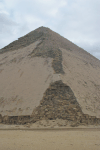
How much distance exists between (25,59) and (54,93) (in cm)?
376

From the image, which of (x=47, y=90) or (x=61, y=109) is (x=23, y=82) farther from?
(x=61, y=109)

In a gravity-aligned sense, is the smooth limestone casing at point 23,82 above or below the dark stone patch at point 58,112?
above

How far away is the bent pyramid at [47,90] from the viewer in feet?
19.0

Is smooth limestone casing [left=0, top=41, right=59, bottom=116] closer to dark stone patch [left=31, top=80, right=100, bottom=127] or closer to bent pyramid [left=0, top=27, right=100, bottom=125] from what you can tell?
bent pyramid [left=0, top=27, right=100, bottom=125]

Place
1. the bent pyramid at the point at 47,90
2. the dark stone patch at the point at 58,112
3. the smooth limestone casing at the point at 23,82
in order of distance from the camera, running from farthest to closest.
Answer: the smooth limestone casing at the point at 23,82 → the bent pyramid at the point at 47,90 → the dark stone patch at the point at 58,112

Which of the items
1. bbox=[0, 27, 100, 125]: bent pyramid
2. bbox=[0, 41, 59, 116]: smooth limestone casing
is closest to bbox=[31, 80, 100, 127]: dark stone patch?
bbox=[0, 27, 100, 125]: bent pyramid

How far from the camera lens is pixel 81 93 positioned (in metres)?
6.70

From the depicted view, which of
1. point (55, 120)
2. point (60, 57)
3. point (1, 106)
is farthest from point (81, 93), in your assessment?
point (1, 106)

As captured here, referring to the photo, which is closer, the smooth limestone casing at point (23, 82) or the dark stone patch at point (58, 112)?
the dark stone patch at point (58, 112)

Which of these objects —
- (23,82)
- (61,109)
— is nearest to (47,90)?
(61,109)

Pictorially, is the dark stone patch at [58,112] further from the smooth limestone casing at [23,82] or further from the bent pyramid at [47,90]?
the smooth limestone casing at [23,82]

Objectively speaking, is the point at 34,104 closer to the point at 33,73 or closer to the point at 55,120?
the point at 55,120

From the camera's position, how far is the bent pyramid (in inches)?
227

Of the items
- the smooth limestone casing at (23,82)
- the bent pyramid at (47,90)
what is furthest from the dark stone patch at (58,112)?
the smooth limestone casing at (23,82)
